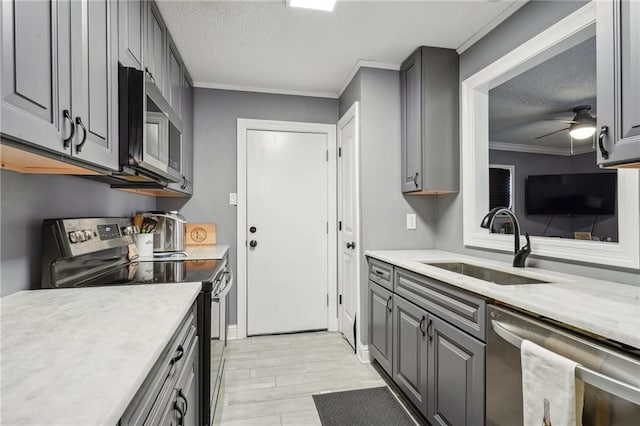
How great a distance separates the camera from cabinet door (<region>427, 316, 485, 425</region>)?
1.31 meters

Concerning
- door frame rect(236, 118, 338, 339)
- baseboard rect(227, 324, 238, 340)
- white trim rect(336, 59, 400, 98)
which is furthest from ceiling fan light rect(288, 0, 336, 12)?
baseboard rect(227, 324, 238, 340)

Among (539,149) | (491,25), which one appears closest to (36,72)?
(491,25)

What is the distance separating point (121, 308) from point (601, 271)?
1.95 m

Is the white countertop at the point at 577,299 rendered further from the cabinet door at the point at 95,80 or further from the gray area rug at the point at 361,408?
the cabinet door at the point at 95,80

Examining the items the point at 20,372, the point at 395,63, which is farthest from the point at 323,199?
the point at 20,372

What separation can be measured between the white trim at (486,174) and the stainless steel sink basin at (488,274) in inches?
7.6

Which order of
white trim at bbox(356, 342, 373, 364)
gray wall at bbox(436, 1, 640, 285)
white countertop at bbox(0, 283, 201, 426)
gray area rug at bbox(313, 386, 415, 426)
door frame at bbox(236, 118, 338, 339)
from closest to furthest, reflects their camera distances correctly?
white countertop at bbox(0, 283, 201, 426) → gray wall at bbox(436, 1, 640, 285) → gray area rug at bbox(313, 386, 415, 426) → white trim at bbox(356, 342, 373, 364) → door frame at bbox(236, 118, 338, 339)

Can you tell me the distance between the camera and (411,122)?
2.52m

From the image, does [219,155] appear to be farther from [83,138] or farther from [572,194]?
[572,194]

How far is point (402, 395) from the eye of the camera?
2.06 metres

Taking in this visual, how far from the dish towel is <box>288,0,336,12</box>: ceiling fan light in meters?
1.92

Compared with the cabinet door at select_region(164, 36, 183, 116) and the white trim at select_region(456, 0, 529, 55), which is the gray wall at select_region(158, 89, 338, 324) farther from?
the white trim at select_region(456, 0, 529, 55)

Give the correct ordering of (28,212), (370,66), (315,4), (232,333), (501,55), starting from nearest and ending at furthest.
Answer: (28,212)
(315,4)
(501,55)
(370,66)
(232,333)

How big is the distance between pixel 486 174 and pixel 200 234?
2.46 meters
